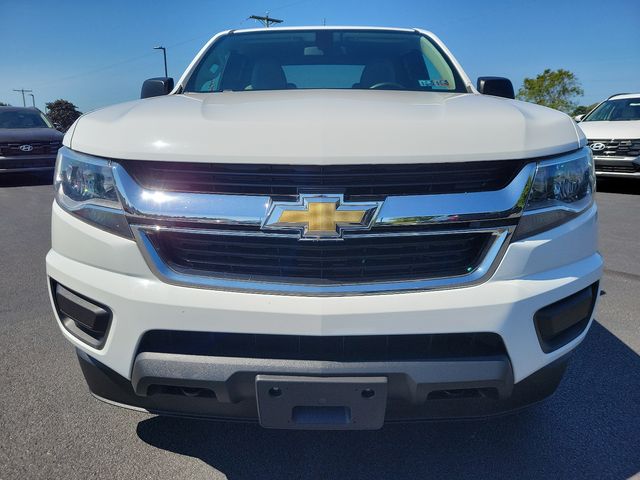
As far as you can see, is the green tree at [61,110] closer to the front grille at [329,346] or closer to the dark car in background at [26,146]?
the dark car in background at [26,146]

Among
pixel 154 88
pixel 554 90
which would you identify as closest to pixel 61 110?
pixel 554 90

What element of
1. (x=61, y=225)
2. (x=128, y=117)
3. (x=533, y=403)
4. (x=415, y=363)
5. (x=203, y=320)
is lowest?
(x=533, y=403)

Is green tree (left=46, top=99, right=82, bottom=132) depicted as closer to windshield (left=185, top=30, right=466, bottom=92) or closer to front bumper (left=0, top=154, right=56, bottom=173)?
front bumper (left=0, top=154, right=56, bottom=173)

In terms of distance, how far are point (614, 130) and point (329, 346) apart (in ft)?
31.4

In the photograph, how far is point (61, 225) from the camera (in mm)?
1892

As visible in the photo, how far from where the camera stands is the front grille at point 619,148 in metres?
9.13

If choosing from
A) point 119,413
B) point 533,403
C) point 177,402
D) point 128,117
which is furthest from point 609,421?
point 128,117

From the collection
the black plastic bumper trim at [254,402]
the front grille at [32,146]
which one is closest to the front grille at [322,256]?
the black plastic bumper trim at [254,402]

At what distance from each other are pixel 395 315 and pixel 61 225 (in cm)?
120

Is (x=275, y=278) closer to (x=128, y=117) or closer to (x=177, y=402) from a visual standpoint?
(x=177, y=402)

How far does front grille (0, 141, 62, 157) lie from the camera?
432 inches

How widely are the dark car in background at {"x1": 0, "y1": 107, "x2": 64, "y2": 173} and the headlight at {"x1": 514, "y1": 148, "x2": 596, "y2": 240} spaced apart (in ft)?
37.5

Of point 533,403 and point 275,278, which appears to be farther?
point 533,403

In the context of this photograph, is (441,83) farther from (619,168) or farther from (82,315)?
(619,168)
